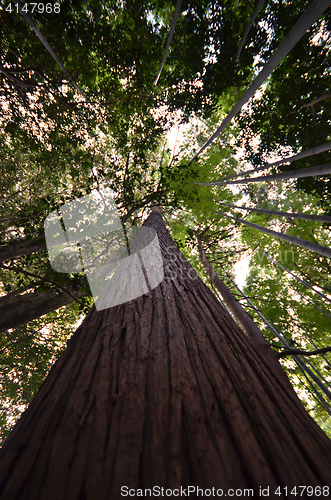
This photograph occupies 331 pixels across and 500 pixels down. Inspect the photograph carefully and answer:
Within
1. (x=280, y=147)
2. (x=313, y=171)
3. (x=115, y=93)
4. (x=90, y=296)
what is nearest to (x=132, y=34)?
(x=115, y=93)

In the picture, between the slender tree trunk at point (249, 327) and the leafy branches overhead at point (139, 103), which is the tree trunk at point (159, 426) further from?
the leafy branches overhead at point (139, 103)

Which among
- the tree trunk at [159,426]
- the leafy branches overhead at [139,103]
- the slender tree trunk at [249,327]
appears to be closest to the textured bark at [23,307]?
the leafy branches overhead at [139,103]

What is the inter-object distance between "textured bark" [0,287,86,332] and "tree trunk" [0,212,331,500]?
2.81m

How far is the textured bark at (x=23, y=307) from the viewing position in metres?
3.31

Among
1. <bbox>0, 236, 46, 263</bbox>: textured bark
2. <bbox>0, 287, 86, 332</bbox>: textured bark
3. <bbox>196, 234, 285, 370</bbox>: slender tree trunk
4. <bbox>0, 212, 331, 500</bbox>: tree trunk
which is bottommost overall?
<bbox>0, 212, 331, 500</bbox>: tree trunk

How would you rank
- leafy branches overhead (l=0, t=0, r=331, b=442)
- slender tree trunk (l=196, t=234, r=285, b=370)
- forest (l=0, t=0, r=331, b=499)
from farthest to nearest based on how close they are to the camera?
leafy branches overhead (l=0, t=0, r=331, b=442), forest (l=0, t=0, r=331, b=499), slender tree trunk (l=196, t=234, r=285, b=370)

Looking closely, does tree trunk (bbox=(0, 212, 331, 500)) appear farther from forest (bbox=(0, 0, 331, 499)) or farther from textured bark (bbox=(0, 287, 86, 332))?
textured bark (bbox=(0, 287, 86, 332))

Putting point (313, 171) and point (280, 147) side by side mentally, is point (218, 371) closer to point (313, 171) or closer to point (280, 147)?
point (313, 171)

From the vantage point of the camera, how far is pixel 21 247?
3.53 metres

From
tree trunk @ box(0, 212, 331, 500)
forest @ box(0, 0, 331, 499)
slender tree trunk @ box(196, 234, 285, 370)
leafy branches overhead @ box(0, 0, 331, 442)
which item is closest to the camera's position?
tree trunk @ box(0, 212, 331, 500)

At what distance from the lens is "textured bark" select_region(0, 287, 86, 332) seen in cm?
331

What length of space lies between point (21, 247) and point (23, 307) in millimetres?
1154

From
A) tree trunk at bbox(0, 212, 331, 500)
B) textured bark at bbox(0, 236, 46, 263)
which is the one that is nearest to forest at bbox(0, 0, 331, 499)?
textured bark at bbox(0, 236, 46, 263)

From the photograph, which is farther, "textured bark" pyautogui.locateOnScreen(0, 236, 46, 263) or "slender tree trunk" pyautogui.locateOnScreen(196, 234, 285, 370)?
"textured bark" pyautogui.locateOnScreen(0, 236, 46, 263)
